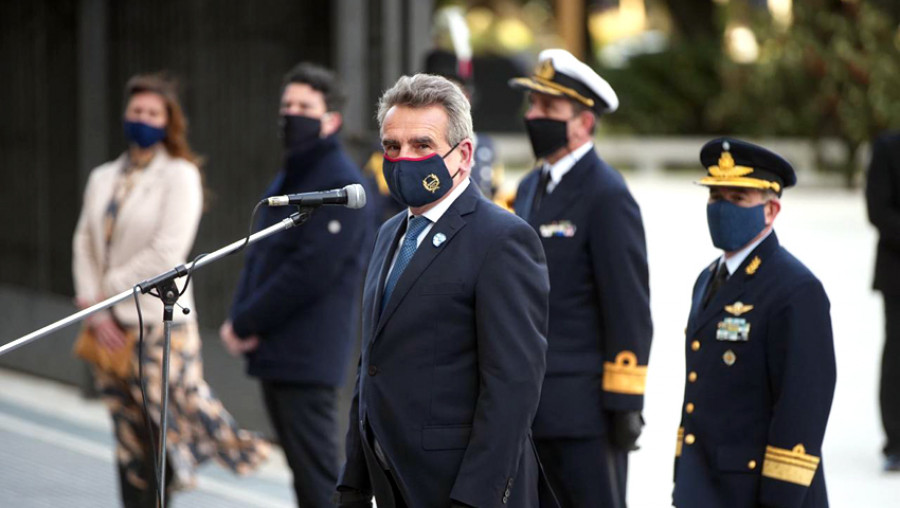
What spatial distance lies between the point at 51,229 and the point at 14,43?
4.78 feet

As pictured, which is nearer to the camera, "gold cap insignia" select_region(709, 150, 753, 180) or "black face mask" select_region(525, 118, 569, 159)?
"gold cap insignia" select_region(709, 150, 753, 180)

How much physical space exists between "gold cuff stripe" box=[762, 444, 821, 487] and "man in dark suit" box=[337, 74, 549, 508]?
763 millimetres

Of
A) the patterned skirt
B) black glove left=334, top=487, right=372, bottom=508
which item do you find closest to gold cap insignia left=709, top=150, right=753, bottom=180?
black glove left=334, top=487, right=372, bottom=508

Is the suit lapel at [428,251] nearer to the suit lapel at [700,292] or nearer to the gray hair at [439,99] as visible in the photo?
the gray hair at [439,99]

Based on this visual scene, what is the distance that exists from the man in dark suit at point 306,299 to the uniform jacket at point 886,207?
333 cm

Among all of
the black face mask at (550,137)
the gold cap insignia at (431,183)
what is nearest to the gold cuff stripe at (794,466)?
the gold cap insignia at (431,183)

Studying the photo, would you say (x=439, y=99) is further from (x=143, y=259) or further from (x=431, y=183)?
(x=143, y=259)

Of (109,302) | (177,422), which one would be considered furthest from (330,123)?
(109,302)

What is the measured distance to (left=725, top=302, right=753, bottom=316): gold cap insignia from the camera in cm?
452

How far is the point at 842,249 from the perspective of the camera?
18.8 meters

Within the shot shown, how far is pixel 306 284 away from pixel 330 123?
0.69 meters

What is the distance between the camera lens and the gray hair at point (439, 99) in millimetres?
3898

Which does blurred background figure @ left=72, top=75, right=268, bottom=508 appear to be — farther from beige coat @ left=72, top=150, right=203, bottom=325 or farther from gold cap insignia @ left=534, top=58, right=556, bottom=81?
gold cap insignia @ left=534, top=58, right=556, bottom=81

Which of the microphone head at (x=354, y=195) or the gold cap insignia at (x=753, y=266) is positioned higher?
the microphone head at (x=354, y=195)
